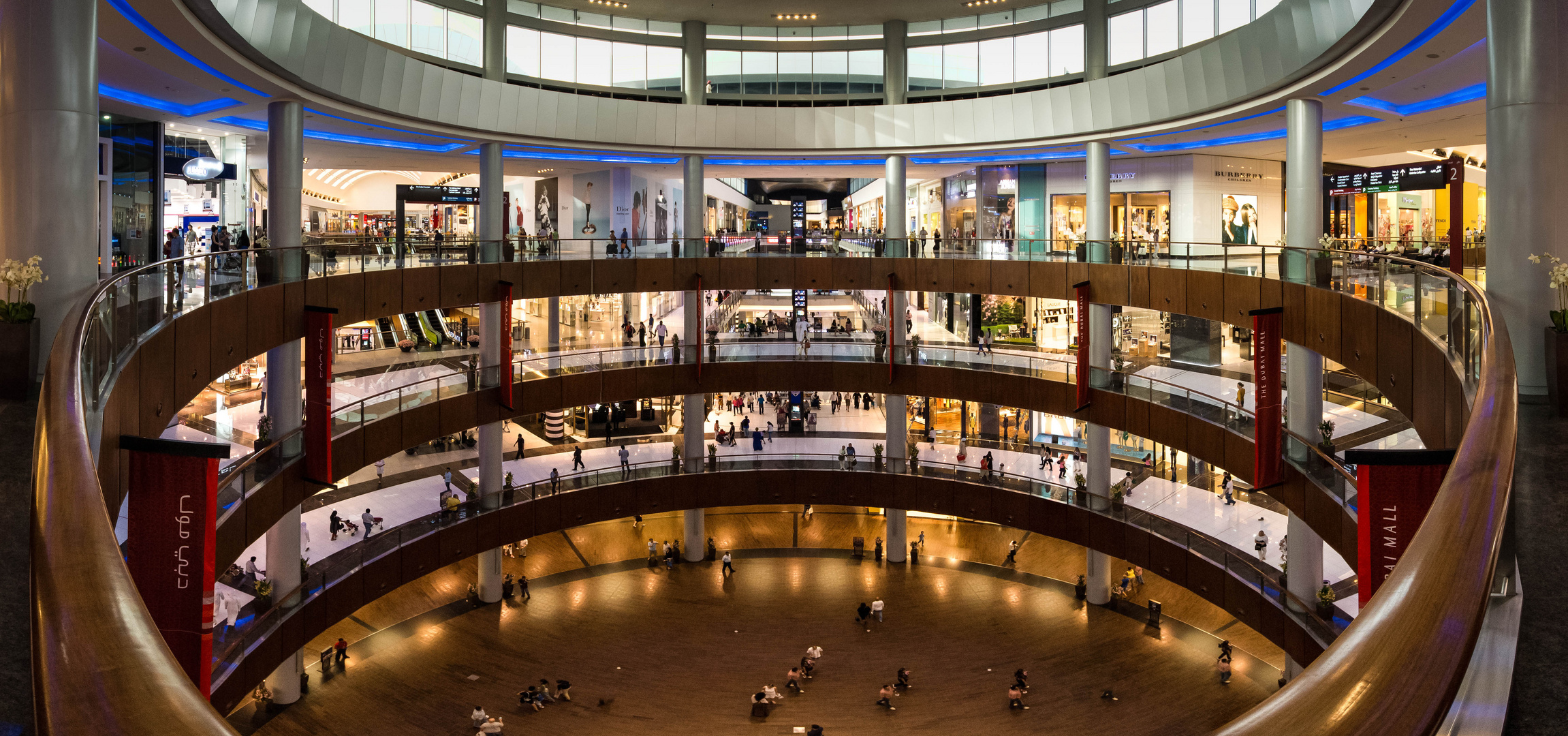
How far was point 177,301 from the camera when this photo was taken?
14148mm

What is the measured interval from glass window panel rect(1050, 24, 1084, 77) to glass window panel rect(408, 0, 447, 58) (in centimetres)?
1994

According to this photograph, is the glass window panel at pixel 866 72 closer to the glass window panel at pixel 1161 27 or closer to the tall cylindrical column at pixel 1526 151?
the glass window panel at pixel 1161 27

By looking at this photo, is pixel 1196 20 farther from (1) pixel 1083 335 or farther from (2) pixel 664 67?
(2) pixel 664 67

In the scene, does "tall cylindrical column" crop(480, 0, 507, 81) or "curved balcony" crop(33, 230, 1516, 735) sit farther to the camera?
"tall cylindrical column" crop(480, 0, 507, 81)

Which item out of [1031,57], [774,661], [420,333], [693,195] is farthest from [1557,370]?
[420,333]

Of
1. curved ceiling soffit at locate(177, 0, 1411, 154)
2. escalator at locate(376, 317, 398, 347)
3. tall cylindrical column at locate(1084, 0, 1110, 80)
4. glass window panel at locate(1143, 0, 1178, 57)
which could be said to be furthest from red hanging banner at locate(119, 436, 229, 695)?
escalator at locate(376, 317, 398, 347)

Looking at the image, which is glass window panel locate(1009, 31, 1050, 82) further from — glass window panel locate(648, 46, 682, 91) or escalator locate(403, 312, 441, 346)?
escalator locate(403, 312, 441, 346)

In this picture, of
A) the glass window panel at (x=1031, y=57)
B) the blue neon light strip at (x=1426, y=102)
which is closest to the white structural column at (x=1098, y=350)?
the glass window panel at (x=1031, y=57)

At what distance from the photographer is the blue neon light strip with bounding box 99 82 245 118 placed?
23.3 metres

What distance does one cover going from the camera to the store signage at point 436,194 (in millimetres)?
34688

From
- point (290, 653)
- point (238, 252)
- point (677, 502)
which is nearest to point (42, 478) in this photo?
point (238, 252)

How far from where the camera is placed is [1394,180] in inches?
928

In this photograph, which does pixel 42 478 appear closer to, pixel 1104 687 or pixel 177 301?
pixel 177 301

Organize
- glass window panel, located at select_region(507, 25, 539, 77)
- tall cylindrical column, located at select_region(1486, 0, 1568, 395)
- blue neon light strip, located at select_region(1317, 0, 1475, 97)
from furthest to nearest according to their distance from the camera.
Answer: glass window panel, located at select_region(507, 25, 539, 77)
blue neon light strip, located at select_region(1317, 0, 1475, 97)
tall cylindrical column, located at select_region(1486, 0, 1568, 395)
